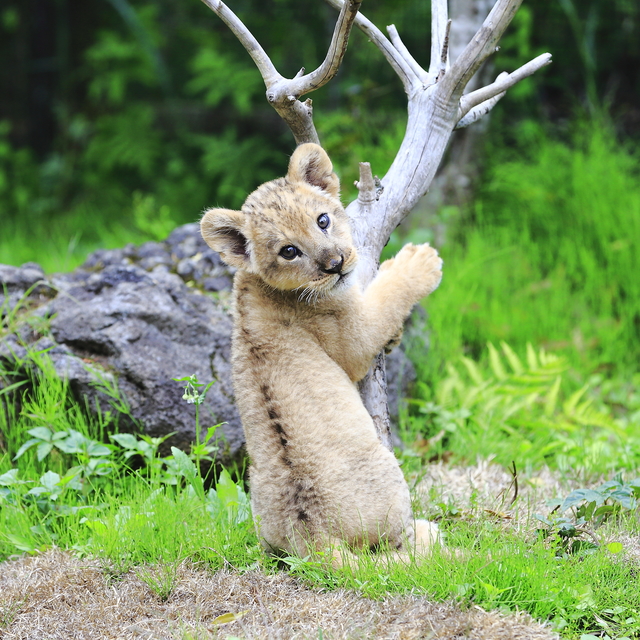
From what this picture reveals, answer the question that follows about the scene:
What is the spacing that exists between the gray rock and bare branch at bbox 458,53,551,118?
7.39ft

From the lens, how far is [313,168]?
4.22m

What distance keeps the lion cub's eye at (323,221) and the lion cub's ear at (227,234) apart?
0.44m

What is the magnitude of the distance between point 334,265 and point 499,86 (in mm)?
1470

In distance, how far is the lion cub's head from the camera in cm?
389

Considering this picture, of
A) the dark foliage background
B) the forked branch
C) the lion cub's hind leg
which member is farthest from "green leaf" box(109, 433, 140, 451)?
the dark foliage background

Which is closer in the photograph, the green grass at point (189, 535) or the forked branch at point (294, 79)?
the green grass at point (189, 535)

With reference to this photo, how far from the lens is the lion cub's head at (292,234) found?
12.8 ft

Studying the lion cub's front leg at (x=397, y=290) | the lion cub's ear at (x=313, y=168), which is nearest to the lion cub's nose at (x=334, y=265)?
the lion cub's front leg at (x=397, y=290)

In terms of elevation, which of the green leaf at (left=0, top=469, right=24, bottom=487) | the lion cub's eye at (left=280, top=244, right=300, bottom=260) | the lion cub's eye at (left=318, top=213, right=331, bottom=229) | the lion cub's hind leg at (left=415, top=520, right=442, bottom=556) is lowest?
the lion cub's hind leg at (left=415, top=520, right=442, bottom=556)

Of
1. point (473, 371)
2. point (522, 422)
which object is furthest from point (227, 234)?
point (522, 422)

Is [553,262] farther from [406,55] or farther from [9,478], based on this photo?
[9,478]

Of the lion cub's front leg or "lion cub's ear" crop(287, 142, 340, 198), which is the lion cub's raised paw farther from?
"lion cub's ear" crop(287, 142, 340, 198)

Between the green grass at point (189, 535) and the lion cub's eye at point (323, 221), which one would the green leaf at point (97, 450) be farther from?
the lion cub's eye at point (323, 221)

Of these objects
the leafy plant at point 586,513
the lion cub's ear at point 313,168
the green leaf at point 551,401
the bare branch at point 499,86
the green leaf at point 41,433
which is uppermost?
the bare branch at point 499,86
